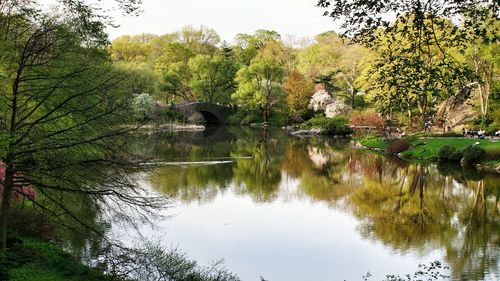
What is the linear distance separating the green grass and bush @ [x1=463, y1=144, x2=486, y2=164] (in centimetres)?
2409

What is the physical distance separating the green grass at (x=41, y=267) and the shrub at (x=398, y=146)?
27.7m

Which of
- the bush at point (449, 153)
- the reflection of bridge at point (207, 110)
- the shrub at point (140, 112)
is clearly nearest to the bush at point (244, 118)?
the reflection of bridge at point (207, 110)

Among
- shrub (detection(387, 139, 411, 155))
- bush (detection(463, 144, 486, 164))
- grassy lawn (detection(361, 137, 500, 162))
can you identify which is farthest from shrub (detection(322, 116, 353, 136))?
bush (detection(463, 144, 486, 164))

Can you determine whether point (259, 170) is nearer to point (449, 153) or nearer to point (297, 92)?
point (449, 153)

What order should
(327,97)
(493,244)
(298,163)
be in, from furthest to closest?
(327,97), (298,163), (493,244)

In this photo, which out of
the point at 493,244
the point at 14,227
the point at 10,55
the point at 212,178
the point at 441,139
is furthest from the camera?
the point at 441,139

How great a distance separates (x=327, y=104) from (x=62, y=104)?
49502mm

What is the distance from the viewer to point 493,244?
43.9 ft

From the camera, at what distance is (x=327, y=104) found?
187ft

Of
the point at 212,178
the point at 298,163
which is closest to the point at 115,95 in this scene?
the point at 212,178

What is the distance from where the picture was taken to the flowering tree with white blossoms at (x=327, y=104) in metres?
54.7

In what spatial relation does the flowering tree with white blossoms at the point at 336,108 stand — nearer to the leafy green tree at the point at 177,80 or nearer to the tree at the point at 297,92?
the tree at the point at 297,92

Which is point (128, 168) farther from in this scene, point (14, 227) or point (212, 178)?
point (212, 178)

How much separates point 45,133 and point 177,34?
77018mm
